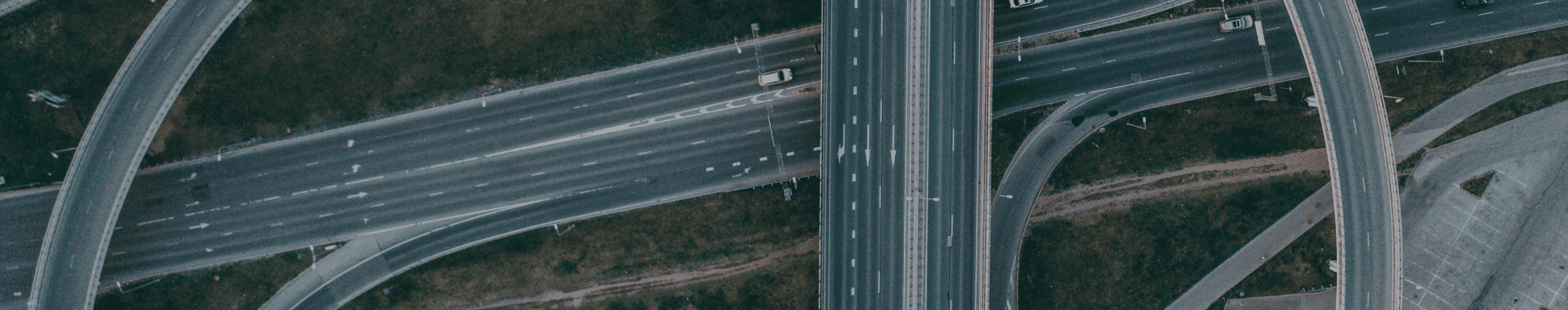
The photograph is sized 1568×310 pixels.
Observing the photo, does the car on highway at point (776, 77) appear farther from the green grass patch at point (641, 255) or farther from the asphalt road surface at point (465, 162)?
the green grass patch at point (641, 255)

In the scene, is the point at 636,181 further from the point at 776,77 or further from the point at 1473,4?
the point at 1473,4

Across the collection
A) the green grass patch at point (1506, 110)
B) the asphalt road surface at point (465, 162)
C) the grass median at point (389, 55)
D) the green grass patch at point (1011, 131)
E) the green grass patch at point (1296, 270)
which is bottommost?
the green grass patch at point (1296, 270)

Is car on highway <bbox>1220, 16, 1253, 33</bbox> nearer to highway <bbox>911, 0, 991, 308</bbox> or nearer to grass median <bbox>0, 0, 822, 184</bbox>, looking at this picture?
highway <bbox>911, 0, 991, 308</bbox>

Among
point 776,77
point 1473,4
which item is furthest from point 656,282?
point 1473,4

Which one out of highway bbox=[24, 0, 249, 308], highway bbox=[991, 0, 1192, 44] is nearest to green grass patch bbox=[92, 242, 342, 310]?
highway bbox=[24, 0, 249, 308]

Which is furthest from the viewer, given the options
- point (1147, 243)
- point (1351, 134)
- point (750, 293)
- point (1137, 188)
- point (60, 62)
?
point (1147, 243)

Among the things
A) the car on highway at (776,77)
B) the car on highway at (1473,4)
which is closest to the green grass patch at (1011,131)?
the car on highway at (776,77)

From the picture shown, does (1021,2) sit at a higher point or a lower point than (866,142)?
higher
